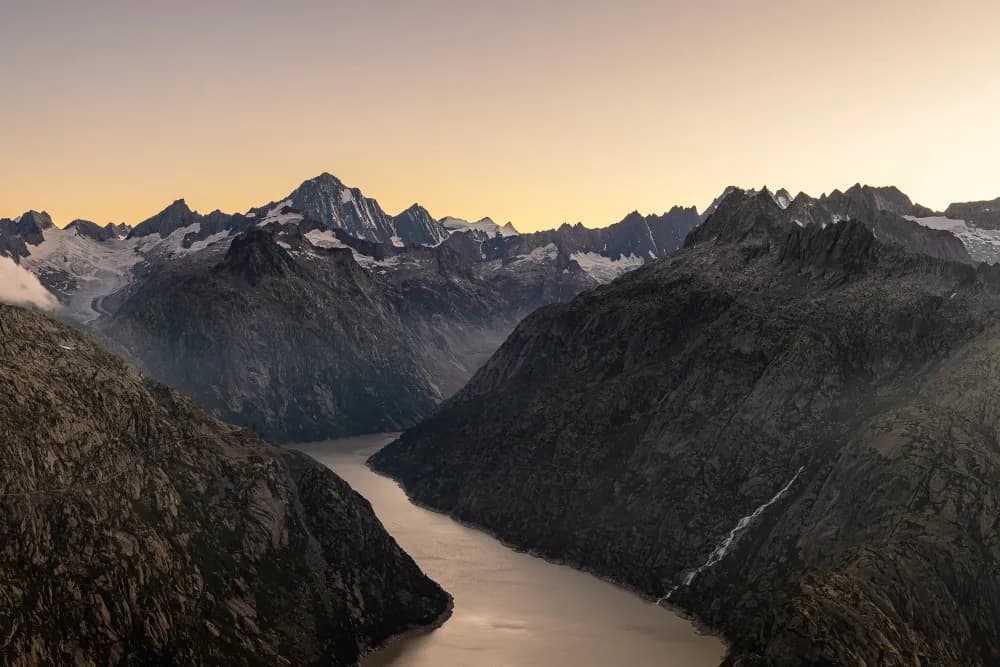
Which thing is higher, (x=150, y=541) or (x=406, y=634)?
(x=150, y=541)

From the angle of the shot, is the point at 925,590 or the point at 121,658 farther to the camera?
the point at 925,590

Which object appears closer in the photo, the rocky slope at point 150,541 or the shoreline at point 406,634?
the rocky slope at point 150,541

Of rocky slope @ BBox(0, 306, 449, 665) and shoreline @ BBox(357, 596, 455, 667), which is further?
shoreline @ BBox(357, 596, 455, 667)

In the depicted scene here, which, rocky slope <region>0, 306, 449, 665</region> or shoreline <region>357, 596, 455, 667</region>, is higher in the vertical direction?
rocky slope <region>0, 306, 449, 665</region>

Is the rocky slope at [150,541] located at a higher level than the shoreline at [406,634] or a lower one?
higher

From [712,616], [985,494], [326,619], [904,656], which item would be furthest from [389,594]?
[985,494]

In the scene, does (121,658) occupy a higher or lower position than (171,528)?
lower

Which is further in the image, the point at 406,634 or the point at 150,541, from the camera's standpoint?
the point at 406,634

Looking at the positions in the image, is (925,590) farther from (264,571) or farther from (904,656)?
(264,571)
